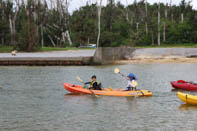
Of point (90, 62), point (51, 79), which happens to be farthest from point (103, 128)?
point (90, 62)

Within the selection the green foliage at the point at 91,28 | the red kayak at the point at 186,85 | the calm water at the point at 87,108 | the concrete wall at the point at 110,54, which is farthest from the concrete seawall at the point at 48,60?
the red kayak at the point at 186,85

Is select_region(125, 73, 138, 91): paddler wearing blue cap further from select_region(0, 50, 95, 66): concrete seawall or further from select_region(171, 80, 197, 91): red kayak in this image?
select_region(0, 50, 95, 66): concrete seawall

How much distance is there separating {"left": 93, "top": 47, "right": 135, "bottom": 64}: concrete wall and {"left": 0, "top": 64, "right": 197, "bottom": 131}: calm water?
27.5 ft

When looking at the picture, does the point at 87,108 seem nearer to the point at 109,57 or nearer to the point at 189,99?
the point at 189,99

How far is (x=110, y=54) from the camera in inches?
1553

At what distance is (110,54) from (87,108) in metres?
21.9

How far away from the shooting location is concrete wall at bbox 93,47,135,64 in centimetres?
3797

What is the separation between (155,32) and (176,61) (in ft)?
54.5

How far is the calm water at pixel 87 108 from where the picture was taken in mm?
14555

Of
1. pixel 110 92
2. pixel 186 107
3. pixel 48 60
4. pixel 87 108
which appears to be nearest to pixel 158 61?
pixel 48 60

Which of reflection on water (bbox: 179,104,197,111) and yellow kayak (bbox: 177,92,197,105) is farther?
yellow kayak (bbox: 177,92,197,105)

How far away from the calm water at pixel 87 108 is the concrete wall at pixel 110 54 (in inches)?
330

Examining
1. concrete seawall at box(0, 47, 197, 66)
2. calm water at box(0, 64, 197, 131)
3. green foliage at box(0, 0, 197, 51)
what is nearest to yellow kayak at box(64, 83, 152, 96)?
calm water at box(0, 64, 197, 131)

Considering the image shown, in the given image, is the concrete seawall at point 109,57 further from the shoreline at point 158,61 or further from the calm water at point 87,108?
the calm water at point 87,108
